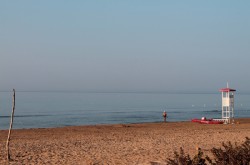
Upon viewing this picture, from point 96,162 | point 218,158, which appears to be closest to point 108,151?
point 96,162

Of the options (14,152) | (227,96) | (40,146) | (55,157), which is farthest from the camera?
(227,96)

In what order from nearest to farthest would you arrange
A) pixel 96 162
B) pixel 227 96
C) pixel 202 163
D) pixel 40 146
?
1. pixel 202 163
2. pixel 96 162
3. pixel 40 146
4. pixel 227 96

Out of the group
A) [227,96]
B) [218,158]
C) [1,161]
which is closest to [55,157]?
[1,161]

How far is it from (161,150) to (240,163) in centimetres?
881

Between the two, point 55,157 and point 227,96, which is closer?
point 55,157

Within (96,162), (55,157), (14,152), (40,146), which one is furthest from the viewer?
(40,146)

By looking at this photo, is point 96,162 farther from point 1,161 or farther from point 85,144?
point 85,144

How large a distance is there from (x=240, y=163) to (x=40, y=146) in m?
11.3

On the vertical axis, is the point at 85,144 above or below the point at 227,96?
below

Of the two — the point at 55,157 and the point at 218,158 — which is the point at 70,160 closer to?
the point at 55,157

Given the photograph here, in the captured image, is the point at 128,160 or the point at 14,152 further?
the point at 14,152

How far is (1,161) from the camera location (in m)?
12.0

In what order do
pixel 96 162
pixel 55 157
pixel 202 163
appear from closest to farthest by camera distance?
1. pixel 202 163
2. pixel 96 162
3. pixel 55 157

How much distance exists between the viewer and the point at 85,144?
16.5 meters
